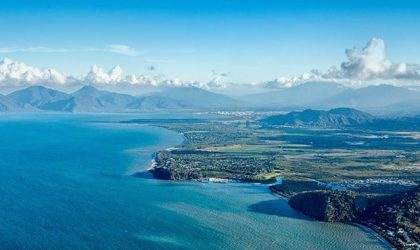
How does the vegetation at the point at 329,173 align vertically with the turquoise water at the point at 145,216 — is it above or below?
above

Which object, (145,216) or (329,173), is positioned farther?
(329,173)

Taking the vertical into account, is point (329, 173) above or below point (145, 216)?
above

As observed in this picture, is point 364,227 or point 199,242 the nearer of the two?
point 199,242

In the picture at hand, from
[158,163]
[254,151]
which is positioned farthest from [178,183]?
[254,151]

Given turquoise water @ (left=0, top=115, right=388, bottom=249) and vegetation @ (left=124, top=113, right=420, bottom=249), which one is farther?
vegetation @ (left=124, top=113, right=420, bottom=249)

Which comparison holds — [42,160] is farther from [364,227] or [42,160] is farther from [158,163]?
[364,227]

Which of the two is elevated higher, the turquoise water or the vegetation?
the vegetation

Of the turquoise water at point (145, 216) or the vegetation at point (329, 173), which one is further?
the vegetation at point (329, 173)

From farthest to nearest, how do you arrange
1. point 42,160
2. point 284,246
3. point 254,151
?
point 254,151 → point 42,160 → point 284,246
